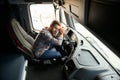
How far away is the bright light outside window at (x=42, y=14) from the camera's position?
3865 mm

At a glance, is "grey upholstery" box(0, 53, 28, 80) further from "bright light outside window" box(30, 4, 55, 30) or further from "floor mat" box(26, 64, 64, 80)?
"bright light outside window" box(30, 4, 55, 30)

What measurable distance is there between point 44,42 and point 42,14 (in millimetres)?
1097

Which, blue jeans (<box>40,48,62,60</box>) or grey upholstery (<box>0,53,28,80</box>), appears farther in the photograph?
blue jeans (<box>40,48,62,60</box>)

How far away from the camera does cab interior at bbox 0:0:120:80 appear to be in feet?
3.76

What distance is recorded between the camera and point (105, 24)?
3.83 feet

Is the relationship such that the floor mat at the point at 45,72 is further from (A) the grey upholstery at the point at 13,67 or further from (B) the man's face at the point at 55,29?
(B) the man's face at the point at 55,29

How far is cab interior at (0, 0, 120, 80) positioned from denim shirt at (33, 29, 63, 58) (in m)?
0.11

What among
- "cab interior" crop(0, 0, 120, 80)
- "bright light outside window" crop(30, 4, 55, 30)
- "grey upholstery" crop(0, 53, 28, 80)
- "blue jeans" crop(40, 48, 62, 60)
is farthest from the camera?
"bright light outside window" crop(30, 4, 55, 30)

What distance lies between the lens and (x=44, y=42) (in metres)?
3.05

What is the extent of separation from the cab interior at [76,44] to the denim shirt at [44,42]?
0.11 meters

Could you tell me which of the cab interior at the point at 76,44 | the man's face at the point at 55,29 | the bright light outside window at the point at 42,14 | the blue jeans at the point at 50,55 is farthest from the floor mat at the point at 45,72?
the bright light outside window at the point at 42,14

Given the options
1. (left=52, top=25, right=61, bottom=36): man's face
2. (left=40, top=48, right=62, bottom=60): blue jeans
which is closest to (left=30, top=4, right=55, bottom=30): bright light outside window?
(left=52, top=25, right=61, bottom=36): man's face

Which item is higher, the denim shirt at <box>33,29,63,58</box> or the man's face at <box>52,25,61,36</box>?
the man's face at <box>52,25,61,36</box>

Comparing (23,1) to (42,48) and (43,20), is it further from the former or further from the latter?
(42,48)
